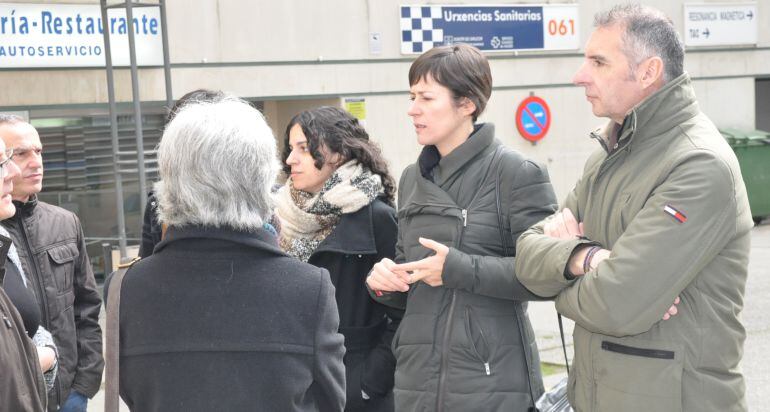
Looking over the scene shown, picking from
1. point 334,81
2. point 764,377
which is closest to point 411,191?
point 764,377

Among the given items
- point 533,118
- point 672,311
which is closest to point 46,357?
point 672,311

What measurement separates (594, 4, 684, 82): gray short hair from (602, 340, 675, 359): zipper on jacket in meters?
0.80

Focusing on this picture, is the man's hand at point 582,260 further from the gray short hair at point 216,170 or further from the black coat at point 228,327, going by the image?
the gray short hair at point 216,170

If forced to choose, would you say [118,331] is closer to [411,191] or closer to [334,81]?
[411,191]

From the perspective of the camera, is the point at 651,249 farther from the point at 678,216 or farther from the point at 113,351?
the point at 113,351

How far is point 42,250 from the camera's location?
4.12 m

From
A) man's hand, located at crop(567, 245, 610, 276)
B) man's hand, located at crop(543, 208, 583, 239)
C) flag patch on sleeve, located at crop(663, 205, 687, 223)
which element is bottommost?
man's hand, located at crop(567, 245, 610, 276)

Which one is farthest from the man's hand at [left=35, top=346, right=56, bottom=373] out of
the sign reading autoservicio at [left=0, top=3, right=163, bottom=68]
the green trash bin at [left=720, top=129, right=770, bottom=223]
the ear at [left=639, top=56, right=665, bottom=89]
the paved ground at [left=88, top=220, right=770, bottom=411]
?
the green trash bin at [left=720, top=129, right=770, bottom=223]

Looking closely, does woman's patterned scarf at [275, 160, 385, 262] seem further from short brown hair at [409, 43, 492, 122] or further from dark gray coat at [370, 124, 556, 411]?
short brown hair at [409, 43, 492, 122]

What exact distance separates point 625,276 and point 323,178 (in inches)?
72.9

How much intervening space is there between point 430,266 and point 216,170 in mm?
1125

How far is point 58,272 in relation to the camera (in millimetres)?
4180

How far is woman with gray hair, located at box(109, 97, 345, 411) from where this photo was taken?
2.48 metres

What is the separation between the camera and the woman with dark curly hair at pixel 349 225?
409 centimetres
